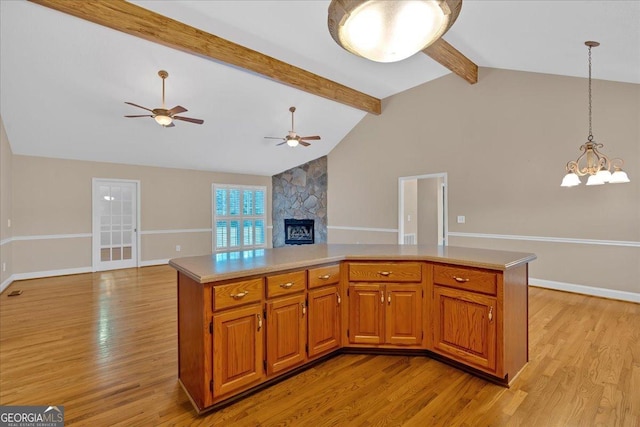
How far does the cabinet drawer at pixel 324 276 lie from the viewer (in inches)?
92.7

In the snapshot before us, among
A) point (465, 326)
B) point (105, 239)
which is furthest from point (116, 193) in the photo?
point (465, 326)

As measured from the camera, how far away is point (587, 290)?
437 cm

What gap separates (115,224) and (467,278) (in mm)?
6801

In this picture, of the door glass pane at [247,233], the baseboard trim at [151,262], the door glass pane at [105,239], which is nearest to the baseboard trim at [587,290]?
the door glass pane at [247,233]

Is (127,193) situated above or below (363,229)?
above

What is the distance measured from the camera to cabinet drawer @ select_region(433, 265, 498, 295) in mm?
2131

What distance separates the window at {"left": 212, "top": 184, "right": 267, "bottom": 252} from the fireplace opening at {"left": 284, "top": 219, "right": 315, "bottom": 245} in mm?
755

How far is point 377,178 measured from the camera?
6895 mm

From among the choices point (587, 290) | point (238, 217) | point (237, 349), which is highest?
point (238, 217)

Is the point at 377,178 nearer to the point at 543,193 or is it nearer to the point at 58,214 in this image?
the point at 543,193

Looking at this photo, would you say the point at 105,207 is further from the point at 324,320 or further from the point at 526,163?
the point at 526,163

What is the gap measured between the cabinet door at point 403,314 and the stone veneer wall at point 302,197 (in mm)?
5518

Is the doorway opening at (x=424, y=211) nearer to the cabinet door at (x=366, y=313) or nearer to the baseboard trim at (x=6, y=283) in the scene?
the cabinet door at (x=366, y=313)

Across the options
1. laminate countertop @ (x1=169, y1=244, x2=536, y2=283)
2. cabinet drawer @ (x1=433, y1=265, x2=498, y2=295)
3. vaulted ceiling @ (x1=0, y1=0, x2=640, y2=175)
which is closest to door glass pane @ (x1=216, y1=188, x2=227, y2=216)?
vaulted ceiling @ (x1=0, y1=0, x2=640, y2=175)
